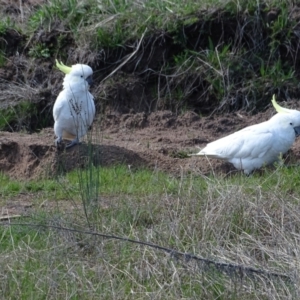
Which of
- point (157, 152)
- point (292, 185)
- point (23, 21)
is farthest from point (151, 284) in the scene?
point (23, 21)

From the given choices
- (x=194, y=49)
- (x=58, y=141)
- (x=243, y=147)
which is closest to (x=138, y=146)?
(x=58, y=141)

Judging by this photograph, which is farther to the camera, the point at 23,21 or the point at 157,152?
the point at 23,21

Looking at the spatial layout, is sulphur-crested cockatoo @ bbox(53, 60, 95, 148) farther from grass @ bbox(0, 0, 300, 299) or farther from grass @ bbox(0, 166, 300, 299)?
grass @ bbox(0, 166, 300, 299)

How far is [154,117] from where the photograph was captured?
9.27 m

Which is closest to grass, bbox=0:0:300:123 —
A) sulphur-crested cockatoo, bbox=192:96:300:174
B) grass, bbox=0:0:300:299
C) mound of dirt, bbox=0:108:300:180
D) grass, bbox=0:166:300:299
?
grass, bbox=0:0:300:299

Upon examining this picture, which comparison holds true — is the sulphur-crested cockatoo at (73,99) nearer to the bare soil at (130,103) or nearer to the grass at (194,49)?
the bare soil at (130,103)

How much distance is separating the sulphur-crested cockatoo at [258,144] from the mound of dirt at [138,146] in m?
0.13

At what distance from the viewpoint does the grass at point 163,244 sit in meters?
5.42

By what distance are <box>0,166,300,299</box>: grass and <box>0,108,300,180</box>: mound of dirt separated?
577mm

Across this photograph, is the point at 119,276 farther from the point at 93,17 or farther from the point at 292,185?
the point at 93,17

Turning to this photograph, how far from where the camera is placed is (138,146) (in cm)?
847

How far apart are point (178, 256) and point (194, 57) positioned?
4364 millimetres

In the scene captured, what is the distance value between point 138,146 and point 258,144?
122 cm

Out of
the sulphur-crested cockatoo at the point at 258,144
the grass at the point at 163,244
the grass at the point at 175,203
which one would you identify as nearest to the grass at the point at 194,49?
the grass at the point at 175,203
